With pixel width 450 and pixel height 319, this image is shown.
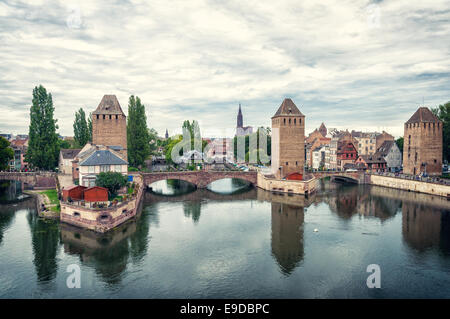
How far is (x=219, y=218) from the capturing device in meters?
47.9

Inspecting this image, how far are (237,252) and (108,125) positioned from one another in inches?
1749

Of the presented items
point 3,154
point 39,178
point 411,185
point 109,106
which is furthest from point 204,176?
point 3,154

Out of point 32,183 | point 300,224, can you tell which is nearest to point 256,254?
point 300,224

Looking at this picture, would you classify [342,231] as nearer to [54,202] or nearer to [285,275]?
[285,275]

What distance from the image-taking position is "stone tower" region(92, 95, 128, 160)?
65.6m

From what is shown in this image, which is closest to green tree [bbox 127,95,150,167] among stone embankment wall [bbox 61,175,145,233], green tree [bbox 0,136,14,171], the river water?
the river water

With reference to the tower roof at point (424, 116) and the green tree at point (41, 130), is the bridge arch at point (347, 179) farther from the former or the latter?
the green tree at point (41, 130)

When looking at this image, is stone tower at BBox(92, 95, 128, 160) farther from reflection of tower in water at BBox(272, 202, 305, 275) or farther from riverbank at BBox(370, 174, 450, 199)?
riverbank at BBox(370, 174, 450, 199)

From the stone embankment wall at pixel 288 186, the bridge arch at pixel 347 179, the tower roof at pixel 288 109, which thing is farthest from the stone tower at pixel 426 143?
the tower roof at pixel 288 109

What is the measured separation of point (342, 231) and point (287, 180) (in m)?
26.2

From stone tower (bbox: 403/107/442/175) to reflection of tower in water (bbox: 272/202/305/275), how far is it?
39.6 m

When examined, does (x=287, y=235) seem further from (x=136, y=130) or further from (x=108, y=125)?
(x=136, y=130)
